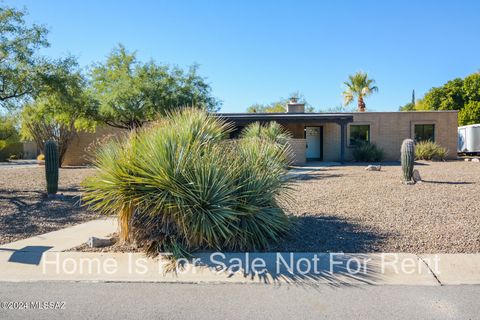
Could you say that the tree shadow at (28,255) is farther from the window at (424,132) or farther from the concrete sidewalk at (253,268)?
the window at (424,132)

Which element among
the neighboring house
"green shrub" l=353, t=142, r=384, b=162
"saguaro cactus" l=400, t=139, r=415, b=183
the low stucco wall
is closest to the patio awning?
the neighboring house

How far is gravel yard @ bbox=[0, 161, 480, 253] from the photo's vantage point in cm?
634

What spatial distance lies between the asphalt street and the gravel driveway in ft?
5.02

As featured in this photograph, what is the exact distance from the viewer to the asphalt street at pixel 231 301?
4004mm

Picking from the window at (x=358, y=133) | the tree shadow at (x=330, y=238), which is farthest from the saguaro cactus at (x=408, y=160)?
the window at (x=358, y=133)

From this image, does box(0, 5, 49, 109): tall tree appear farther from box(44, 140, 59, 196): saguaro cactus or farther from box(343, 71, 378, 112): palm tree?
box(343, 71, 378, 112): palm tree

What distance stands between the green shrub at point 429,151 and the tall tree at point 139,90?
1360cm

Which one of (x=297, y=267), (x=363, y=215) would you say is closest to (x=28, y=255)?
(x=297, y=267)

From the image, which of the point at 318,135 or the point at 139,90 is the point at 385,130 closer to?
the point at 318,135

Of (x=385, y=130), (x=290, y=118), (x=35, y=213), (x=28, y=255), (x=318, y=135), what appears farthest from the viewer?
(x=318, y=135)

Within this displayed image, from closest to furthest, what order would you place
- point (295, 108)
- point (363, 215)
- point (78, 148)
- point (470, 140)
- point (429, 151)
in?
point (363, 215), point (429, 151), point (78, 148), point (295, 108), point (470, 140)

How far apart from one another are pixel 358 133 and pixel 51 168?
20.9 metres

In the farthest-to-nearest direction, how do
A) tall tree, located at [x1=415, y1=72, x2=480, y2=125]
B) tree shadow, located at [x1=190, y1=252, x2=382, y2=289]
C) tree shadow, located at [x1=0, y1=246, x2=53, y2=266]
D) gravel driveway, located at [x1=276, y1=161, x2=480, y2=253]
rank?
1. tall tree, located at [x1=415, y1=72, x2=480, y2=125]
2. gravel driveway, located at [x1=276, y1=161, x2=480, y2=253]
3. tree shadow, located at [x1=0, y1=246, x2=53, y2=266]
4. tree shadow, located at [x1=190, y1=252, x2=382, y2=289]

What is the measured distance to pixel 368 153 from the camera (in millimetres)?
25672
